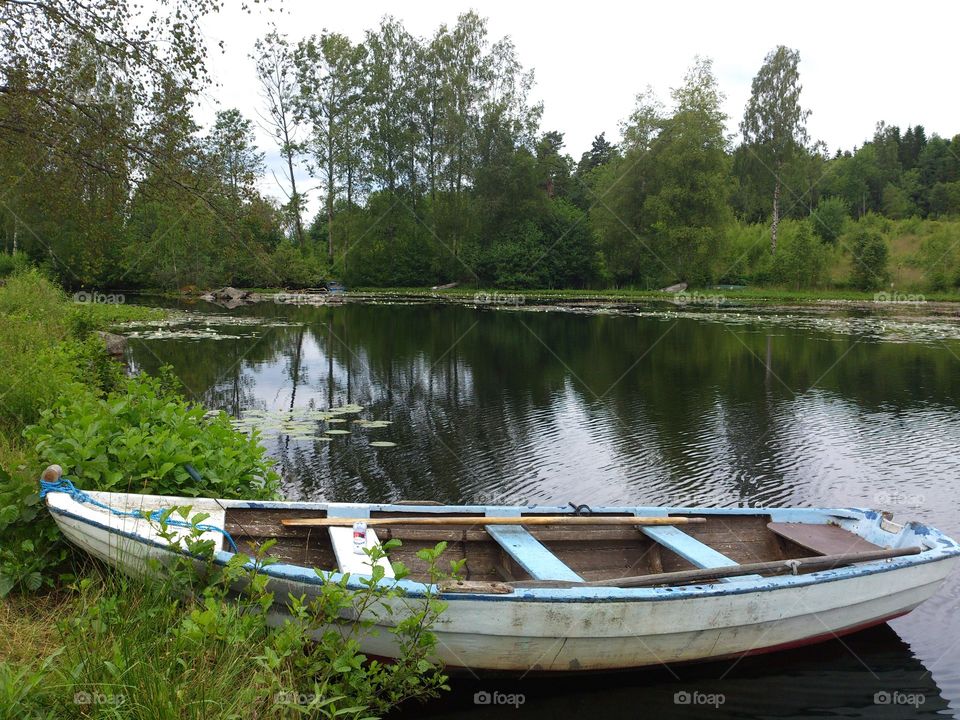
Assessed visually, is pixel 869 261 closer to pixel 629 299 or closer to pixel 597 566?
pixel 629 299

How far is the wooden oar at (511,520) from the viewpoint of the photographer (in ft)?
18.5

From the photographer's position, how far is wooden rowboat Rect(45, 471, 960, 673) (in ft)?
15.5

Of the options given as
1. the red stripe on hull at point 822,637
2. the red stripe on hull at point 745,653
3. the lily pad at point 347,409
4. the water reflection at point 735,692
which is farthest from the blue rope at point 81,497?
the lily pad at point 347,409

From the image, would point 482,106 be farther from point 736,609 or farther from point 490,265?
point 736,609

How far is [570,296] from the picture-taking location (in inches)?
2044

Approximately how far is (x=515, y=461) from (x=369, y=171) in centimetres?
4802

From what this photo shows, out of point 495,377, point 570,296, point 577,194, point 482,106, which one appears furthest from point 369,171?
point 495,377

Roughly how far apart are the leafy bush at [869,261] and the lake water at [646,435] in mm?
28541

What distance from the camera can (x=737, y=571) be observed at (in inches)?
216

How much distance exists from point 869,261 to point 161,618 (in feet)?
186

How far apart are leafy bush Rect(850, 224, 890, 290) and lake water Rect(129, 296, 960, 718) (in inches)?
1124

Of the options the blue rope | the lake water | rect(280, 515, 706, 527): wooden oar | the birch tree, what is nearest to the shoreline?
the birch tree

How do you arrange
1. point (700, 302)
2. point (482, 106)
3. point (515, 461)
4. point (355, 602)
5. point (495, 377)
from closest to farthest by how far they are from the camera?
point (355, 602), point (515, 461), point (495, 377), point (700, 302), point (482, 106)

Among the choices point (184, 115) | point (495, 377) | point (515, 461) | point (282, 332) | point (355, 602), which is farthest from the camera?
point (282, 332)
